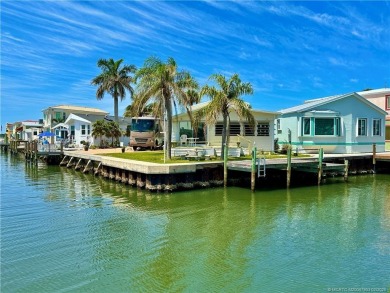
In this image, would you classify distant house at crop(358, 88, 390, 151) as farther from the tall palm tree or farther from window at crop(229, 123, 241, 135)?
the tall palm tree

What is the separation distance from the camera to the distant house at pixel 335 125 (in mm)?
31328

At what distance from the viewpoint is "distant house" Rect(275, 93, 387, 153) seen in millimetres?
31328

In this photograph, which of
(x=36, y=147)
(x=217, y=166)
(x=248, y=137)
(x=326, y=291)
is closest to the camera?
(x=326, y=291)

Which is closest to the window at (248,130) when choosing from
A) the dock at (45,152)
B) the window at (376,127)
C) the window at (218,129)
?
the window at (218,129)

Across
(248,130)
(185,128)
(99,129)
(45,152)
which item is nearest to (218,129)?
(248,130)

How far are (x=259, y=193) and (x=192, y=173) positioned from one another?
12.7 feet

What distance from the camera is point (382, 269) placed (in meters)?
8.95

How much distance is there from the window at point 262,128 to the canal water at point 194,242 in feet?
37.8

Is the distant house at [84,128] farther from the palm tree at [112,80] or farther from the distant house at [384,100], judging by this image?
the distant house at [384,100]

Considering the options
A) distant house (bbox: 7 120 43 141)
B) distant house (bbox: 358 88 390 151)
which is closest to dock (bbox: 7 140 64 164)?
distant house (bbox: 7 120 43 141)

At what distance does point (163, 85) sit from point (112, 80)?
28.0 metres

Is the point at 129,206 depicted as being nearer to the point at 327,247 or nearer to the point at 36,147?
the point at 327,247

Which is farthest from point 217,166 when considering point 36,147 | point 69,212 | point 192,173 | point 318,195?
point 36,147

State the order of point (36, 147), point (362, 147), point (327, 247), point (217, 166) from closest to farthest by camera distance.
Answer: point (327, 247)
point (217, 166)
point (362, 147)
point (36, 147)
